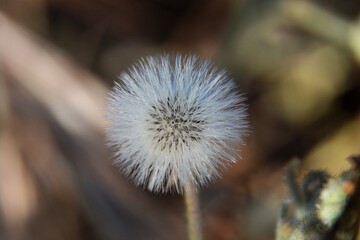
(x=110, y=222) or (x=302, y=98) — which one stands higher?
(x=302, y=98)

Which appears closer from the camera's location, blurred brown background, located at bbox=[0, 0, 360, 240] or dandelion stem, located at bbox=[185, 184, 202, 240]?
dandelion stem, located at bbox=[185, 184, 202, 240]

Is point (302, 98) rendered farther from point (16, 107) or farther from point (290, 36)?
point (16, 107)

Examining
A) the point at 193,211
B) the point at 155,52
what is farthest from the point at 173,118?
the point at 155,52

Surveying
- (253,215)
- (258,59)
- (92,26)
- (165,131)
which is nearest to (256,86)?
(258,59)

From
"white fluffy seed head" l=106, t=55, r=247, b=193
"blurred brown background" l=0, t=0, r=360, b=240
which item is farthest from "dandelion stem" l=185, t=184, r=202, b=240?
"blurred brown background" l=0, t=0, r=360, b=240

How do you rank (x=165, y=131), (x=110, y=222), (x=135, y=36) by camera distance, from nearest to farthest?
1. (x=165, y=131)
2. (x=110, y=222)
3. (x=135, y=36)

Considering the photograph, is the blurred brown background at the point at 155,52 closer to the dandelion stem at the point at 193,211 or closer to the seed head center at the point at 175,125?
the dandelion stem at the point at 193,211

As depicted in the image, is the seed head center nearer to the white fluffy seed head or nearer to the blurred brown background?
the white fluffy seed head
